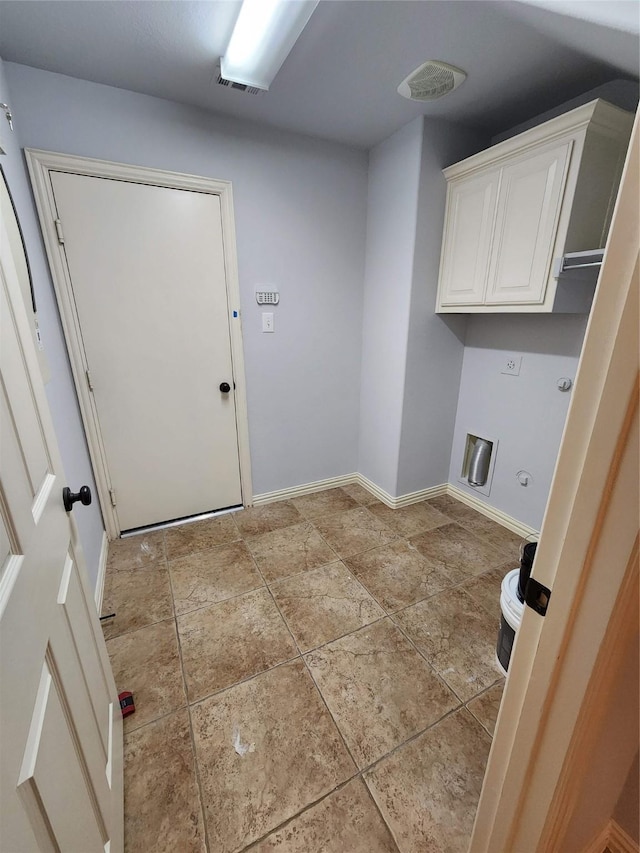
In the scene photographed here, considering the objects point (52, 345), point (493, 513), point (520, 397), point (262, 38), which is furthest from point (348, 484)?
point (262, 38)

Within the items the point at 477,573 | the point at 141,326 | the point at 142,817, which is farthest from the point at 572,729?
the point at 141,326

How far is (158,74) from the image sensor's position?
172 centimetres

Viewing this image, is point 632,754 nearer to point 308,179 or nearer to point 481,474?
point 481,474

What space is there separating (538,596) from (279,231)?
247 cm

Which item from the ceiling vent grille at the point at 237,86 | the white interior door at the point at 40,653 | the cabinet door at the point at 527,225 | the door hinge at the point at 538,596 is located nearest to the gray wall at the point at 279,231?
the ceiling vent grille at the point at 237,86

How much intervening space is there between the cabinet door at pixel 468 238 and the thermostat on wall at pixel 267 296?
1134 millimetres

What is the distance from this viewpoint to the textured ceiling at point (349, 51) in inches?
53.1

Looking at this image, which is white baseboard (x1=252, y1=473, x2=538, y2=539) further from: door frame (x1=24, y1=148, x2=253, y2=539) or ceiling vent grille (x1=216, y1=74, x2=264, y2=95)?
ceiling vent grille (x1=216, y1=74, x2=264, y2=95)

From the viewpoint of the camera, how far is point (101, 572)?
1996mm

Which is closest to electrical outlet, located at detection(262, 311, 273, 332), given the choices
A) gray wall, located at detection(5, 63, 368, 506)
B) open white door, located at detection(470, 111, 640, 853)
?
gray wall, located at detection(5, 63, 368, 506)

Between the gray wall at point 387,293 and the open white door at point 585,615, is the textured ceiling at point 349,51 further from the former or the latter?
the open white door at point 585,615

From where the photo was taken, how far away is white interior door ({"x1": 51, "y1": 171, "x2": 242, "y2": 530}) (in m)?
1.95

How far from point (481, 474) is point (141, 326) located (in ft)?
8.38

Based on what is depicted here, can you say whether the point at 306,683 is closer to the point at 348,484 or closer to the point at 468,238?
the point at 348,484
